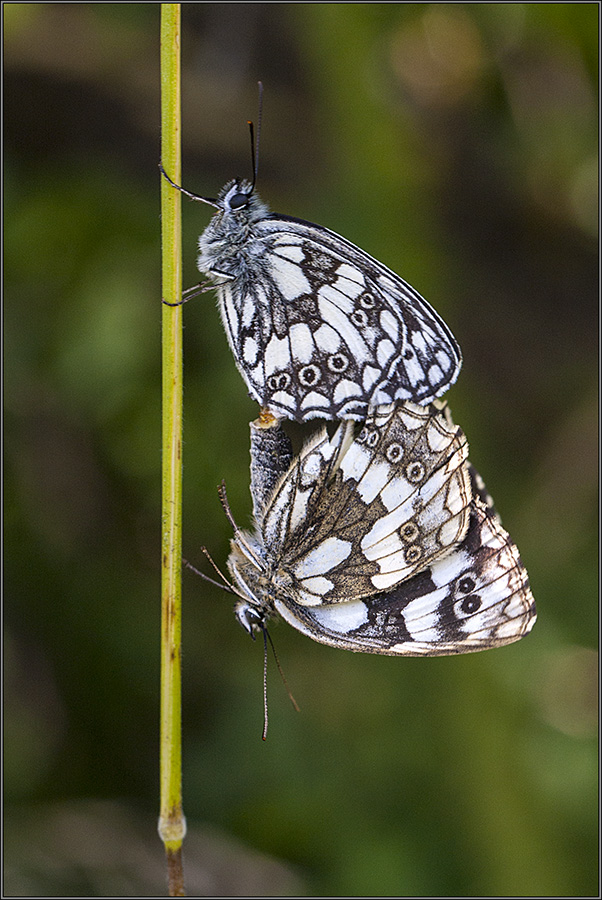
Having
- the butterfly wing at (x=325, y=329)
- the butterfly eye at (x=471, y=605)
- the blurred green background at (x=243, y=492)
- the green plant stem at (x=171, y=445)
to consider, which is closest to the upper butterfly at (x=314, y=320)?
the butterfly wing at (x=325, y=329)

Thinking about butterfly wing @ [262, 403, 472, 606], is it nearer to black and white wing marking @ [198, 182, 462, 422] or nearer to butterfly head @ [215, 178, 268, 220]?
black and white wing marking @ [198, 182, 462, 422]

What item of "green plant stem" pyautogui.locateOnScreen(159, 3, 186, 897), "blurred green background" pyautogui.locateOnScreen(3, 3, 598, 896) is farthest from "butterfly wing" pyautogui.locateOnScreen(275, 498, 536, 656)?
"blurred green background" pyautogui.locateOnScreen(3, 3, 598, 896)

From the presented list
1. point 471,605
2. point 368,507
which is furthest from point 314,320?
point 471,605

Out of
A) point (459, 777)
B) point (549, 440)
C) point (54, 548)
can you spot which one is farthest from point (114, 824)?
point (549, 440)

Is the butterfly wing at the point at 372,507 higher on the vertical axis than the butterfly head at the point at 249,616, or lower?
higher

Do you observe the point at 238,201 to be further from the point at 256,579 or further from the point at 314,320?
the point at 256,579

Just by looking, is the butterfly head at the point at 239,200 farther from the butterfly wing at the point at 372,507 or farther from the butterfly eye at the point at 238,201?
the butterfly wing at the point at 372,507

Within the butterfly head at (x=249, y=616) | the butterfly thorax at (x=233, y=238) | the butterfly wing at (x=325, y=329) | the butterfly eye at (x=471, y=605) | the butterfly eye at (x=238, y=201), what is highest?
the butterfly eye at (x=238, y=201)
